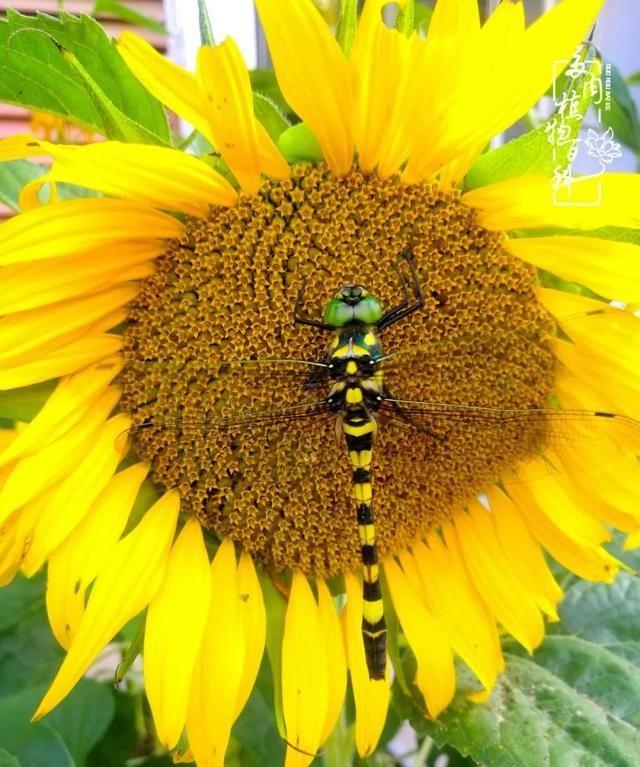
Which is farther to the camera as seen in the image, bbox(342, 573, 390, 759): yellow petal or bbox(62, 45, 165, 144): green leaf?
bbox(342, 573, 390, 759): yellow petal

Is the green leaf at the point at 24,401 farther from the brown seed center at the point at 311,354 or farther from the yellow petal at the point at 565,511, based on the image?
the yellow petal at the point at 565,511

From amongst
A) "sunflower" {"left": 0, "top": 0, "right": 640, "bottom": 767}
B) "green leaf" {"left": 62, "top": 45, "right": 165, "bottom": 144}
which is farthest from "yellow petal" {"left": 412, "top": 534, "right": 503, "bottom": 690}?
"green leaf" {"left": 62, "top": 45, "right": 165, "bottom": 144}

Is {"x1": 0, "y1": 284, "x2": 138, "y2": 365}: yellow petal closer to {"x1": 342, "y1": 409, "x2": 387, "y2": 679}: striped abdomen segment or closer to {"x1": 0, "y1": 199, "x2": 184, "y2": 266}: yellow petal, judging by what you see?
{"x1": 0, "y1": 199, "x2": 184, "y2": 266}: yellow petal

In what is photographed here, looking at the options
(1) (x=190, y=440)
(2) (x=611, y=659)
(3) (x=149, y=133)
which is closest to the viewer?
(3) (x=149, y=133)

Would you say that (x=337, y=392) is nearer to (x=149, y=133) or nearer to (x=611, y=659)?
(x=149, y=133)

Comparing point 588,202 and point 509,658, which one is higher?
point 588,202

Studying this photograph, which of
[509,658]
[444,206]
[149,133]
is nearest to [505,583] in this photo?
[509,658]

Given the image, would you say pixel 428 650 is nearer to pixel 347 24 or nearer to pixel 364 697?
pixel 364 697
